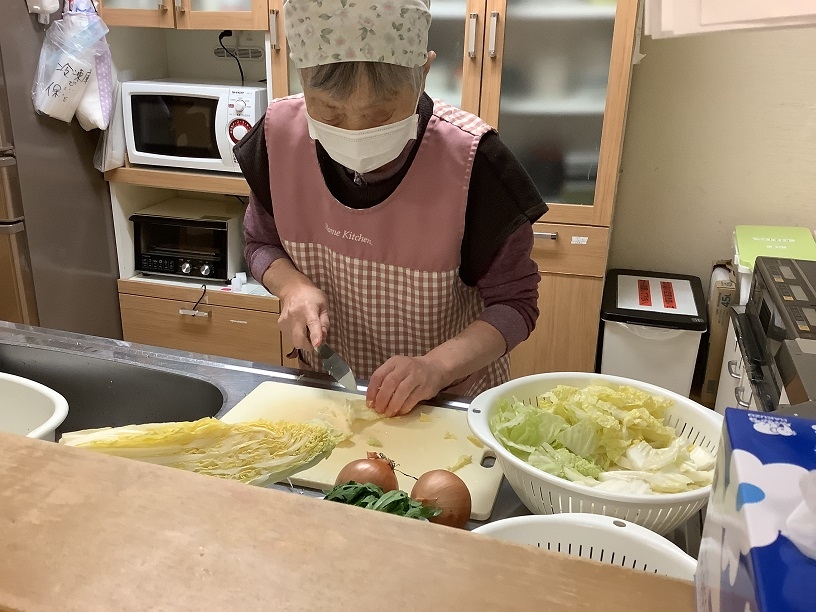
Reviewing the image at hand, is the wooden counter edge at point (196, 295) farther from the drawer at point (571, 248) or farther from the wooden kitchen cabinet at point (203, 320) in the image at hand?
the drawer at point (571, 248)

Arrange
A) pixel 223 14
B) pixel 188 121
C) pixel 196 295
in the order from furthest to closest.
Result: pixel 196 295, pixel 188 121, pixel 223 14

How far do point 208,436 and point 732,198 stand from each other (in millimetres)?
2487

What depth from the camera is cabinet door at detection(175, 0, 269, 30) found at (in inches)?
99.2

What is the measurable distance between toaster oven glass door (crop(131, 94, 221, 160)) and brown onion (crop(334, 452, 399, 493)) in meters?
2.12

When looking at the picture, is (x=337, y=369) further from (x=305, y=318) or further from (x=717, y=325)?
(x=717, y=325)

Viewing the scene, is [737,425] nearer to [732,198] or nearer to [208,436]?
[208,436]

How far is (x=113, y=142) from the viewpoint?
276 cm

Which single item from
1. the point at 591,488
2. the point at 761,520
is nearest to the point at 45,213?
the point at 591,488

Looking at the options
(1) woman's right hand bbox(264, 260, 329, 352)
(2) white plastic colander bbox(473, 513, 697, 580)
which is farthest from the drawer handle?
(2) white plastic colander bbox(473, 513, 697, 580)

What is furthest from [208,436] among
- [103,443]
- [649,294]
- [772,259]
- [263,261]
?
[649,294]

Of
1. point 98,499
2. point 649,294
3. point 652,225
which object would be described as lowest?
point 649,294

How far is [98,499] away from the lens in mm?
375

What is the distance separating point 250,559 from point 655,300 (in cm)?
245

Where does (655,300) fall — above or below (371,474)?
below
